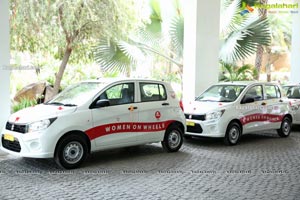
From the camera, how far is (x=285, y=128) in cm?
1094

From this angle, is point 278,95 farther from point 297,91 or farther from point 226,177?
point 226,177

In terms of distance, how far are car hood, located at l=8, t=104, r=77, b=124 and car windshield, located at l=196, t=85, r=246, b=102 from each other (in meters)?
4.29

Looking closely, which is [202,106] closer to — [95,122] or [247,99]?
[247,99]

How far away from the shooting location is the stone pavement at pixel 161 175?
557 centimetres

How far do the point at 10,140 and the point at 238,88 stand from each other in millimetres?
5817

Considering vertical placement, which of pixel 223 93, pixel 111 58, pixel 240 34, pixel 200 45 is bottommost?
pixel 223 93

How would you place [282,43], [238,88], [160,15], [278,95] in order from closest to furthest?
1. [238,88]
2. [278,95]
3. [160,15]
4. [282,43]

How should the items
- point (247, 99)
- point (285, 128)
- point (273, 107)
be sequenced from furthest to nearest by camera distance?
point (285, 128) < point (273, 107) < point (247, 99)

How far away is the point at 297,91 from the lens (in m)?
12.6

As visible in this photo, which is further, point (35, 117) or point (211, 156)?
point (211, 156)

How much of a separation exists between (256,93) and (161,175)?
15.3ft

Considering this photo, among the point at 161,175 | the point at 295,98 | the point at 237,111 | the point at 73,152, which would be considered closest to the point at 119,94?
the point at 73,152

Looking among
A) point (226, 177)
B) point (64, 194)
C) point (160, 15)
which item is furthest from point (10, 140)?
point (160, 15)

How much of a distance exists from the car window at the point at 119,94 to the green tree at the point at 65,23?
4147 mm
